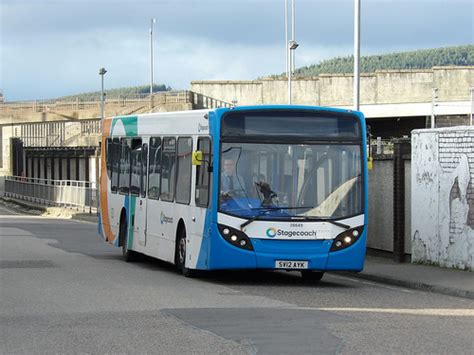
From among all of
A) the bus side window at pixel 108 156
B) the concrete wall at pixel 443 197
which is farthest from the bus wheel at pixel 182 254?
the bus side window at pixel 108 156

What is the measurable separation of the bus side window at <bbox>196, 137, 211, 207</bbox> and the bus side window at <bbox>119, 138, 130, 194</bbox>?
512 cm

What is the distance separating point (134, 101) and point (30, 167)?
107 feet

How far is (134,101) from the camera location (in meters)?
71.2

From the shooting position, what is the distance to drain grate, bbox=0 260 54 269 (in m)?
21.2

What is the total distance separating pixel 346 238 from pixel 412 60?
11028 cm

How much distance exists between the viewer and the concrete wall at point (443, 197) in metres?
20.4

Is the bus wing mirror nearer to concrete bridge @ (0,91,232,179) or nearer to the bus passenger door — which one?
the bus passenger door

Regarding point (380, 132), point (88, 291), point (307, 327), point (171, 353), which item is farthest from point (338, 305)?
point (380, 132)

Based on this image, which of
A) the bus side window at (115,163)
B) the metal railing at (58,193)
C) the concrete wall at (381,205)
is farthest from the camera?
the metal railing at (58,193)

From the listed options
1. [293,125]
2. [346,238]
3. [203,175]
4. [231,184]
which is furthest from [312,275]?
[293,125]

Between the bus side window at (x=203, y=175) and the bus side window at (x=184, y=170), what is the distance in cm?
48

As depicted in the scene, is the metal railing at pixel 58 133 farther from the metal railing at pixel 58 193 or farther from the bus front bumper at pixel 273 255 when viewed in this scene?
the bus front bumper at pixel 273 255

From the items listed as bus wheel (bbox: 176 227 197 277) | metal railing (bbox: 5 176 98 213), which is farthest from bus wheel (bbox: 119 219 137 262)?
metal railing (bbox: 5 176 98 213)

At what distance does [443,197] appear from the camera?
2123 cm
